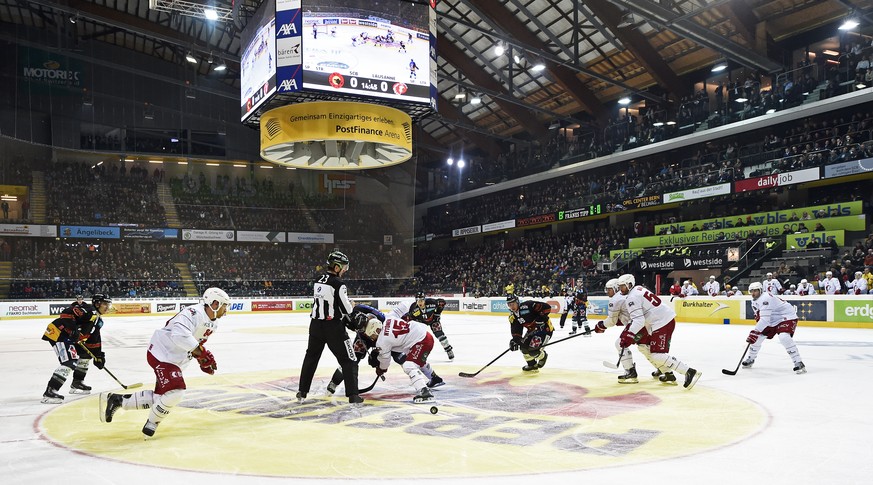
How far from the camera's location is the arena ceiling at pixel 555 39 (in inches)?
1034

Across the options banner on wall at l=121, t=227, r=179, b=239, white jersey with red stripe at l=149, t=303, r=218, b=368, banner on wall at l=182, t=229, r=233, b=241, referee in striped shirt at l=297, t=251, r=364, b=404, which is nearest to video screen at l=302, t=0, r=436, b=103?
referee in striped shirt at l=297, t=251, r=364, b=404

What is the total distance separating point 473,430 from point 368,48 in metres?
10.9

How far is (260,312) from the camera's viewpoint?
29984 millimetres

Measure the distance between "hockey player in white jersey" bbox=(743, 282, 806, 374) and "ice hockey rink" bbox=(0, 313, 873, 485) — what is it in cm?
41

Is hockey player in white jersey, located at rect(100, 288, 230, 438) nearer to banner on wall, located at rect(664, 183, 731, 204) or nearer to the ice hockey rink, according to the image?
the ice hockey rink

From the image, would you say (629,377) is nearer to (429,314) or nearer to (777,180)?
(429,314)

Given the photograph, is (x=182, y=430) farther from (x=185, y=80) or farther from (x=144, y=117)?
(x=185, y=80)

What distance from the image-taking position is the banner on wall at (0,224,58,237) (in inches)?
910

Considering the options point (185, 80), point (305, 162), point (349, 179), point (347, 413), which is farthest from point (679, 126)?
point (347, 413)

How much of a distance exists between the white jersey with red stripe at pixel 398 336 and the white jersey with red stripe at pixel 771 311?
548 cm

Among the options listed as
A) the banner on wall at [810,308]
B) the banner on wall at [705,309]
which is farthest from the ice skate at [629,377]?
the banner on wall at [705,309]

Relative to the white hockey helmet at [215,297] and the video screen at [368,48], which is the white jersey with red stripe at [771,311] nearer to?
the white hockey helmet at [215,297]

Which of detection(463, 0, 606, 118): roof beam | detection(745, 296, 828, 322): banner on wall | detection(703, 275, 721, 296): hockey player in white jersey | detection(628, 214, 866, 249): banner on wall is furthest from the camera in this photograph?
detection(463, 0, 606, 118): roof beam

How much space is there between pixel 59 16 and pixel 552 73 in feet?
78.6
